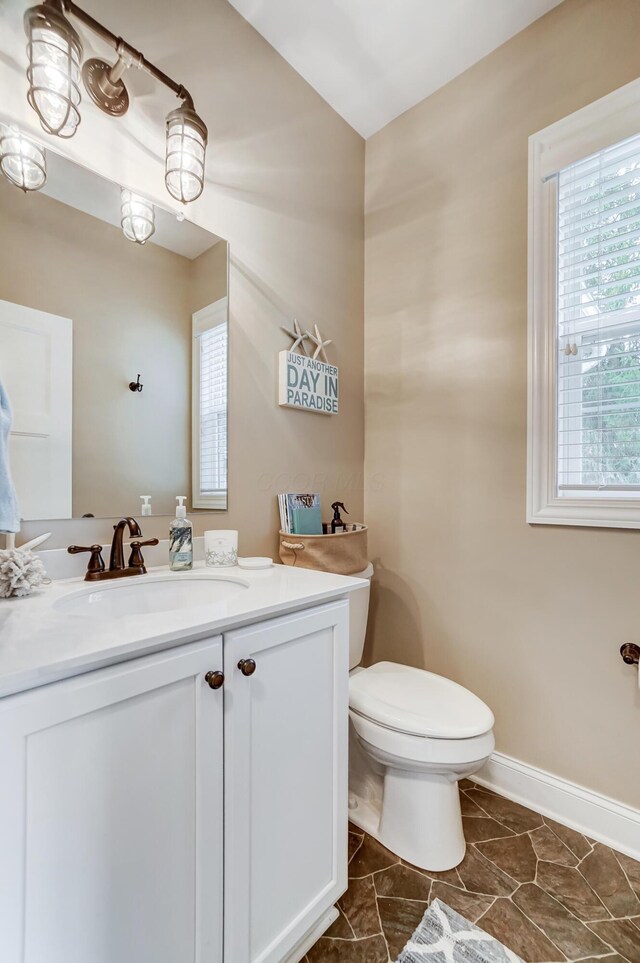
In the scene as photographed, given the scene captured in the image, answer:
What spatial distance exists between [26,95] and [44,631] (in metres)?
1.21

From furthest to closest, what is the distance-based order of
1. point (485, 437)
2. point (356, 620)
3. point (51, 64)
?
point (485, 437), point (356, 620), point (51, 64)

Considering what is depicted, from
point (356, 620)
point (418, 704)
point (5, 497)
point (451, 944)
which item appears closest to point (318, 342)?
point (356, 620)

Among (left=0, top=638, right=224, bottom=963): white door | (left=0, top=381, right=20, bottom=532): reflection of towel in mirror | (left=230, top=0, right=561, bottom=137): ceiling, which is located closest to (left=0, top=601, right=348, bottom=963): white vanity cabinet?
(left=0, top=638, right=224, bottom=963): white door

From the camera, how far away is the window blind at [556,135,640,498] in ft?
4.41

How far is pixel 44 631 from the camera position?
2.19 feet

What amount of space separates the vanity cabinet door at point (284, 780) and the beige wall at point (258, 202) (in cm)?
58

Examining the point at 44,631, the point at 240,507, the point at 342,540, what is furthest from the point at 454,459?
the point at 44,631

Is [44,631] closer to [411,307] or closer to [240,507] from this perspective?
[240,507]

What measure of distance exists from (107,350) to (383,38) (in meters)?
1.59

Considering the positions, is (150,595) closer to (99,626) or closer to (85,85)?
(99,626)

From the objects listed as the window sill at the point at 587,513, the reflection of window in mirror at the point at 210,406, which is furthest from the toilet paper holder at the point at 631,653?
the reflection of window in mirror at the point at 210,406

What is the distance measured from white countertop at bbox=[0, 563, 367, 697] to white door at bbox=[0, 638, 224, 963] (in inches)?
1.4

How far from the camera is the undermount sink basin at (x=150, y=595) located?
3.06 ft

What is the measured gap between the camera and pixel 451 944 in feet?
3.28
